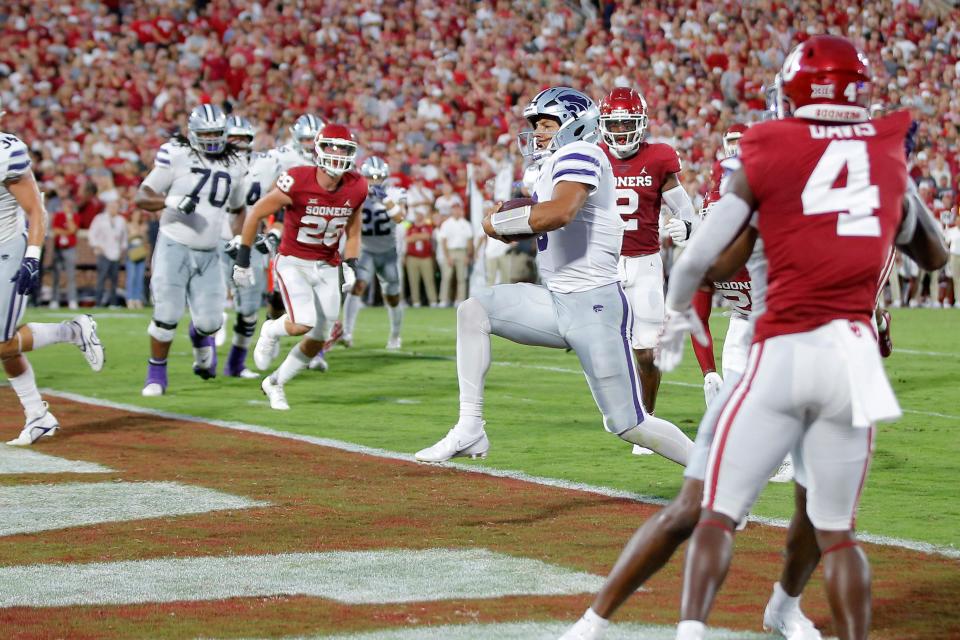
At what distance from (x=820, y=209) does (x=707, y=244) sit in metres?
0.28

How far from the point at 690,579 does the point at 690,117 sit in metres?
19.5

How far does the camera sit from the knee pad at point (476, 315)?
5.79 meters

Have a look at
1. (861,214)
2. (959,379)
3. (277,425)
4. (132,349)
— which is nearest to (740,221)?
(861,214)

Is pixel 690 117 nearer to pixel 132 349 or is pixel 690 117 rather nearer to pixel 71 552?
pixel 132 349

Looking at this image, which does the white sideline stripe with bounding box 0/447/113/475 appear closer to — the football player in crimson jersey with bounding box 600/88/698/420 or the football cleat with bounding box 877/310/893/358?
the football player in crimson jersey with bounding box 600/88/698/420

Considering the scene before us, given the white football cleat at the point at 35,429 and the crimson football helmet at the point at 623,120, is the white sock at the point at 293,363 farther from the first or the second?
the crimson football helmet at the point at 623,120

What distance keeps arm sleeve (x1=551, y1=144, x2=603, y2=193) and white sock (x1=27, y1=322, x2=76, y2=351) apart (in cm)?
390

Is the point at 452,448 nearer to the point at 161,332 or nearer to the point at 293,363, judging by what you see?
the point at 293,363

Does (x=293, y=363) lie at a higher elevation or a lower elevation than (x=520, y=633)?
higher

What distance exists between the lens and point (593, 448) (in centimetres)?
802

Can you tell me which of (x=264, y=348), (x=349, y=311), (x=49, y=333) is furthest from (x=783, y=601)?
(x=349, y=311)

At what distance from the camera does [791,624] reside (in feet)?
13.0

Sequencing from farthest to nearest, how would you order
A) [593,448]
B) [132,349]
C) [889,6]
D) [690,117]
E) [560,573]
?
[889,6]
[690,117]
[132,349]
[593,448]
[560,573]

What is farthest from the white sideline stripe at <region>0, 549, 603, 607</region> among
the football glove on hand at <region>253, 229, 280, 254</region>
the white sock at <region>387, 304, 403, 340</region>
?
the white sock at <region>387, 304, 403, 340</region>
